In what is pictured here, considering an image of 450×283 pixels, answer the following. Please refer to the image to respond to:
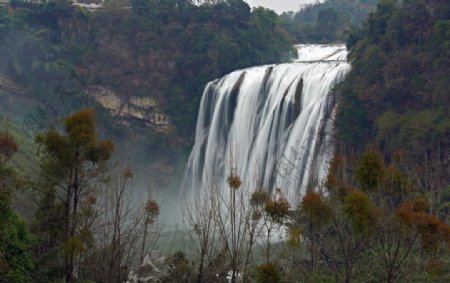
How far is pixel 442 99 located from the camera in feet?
93.5

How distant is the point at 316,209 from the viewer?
52.2 ft

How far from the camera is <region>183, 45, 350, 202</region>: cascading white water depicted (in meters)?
32.5

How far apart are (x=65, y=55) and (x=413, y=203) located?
39824mm

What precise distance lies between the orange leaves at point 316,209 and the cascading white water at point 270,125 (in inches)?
438

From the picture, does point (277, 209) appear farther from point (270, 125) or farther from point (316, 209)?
point (270, 125)

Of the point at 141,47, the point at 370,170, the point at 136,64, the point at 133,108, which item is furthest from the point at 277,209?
the point at 141,47

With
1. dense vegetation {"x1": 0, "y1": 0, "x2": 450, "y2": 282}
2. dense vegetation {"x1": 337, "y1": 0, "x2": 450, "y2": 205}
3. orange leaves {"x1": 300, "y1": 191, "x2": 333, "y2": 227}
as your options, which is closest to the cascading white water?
dense vegetation {"x1": 337, "y1": 0, "x2": 450, "y2": 205}

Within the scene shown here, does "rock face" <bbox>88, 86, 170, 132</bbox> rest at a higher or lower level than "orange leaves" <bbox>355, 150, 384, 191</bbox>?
lower

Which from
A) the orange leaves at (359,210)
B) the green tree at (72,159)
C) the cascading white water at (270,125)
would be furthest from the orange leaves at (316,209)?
the cascading white water at (270,125)

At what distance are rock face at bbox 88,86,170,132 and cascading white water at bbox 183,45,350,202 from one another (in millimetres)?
4392

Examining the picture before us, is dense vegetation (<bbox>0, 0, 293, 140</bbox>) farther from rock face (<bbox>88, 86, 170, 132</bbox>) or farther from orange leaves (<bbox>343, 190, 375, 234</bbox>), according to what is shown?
orange leaves (<bbox>343, 190, 375, 234</bbox>)

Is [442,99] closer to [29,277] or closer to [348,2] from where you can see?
[29,277]

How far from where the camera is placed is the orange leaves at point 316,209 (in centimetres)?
1587

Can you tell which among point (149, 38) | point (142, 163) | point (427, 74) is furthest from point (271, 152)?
point (149, 38)
